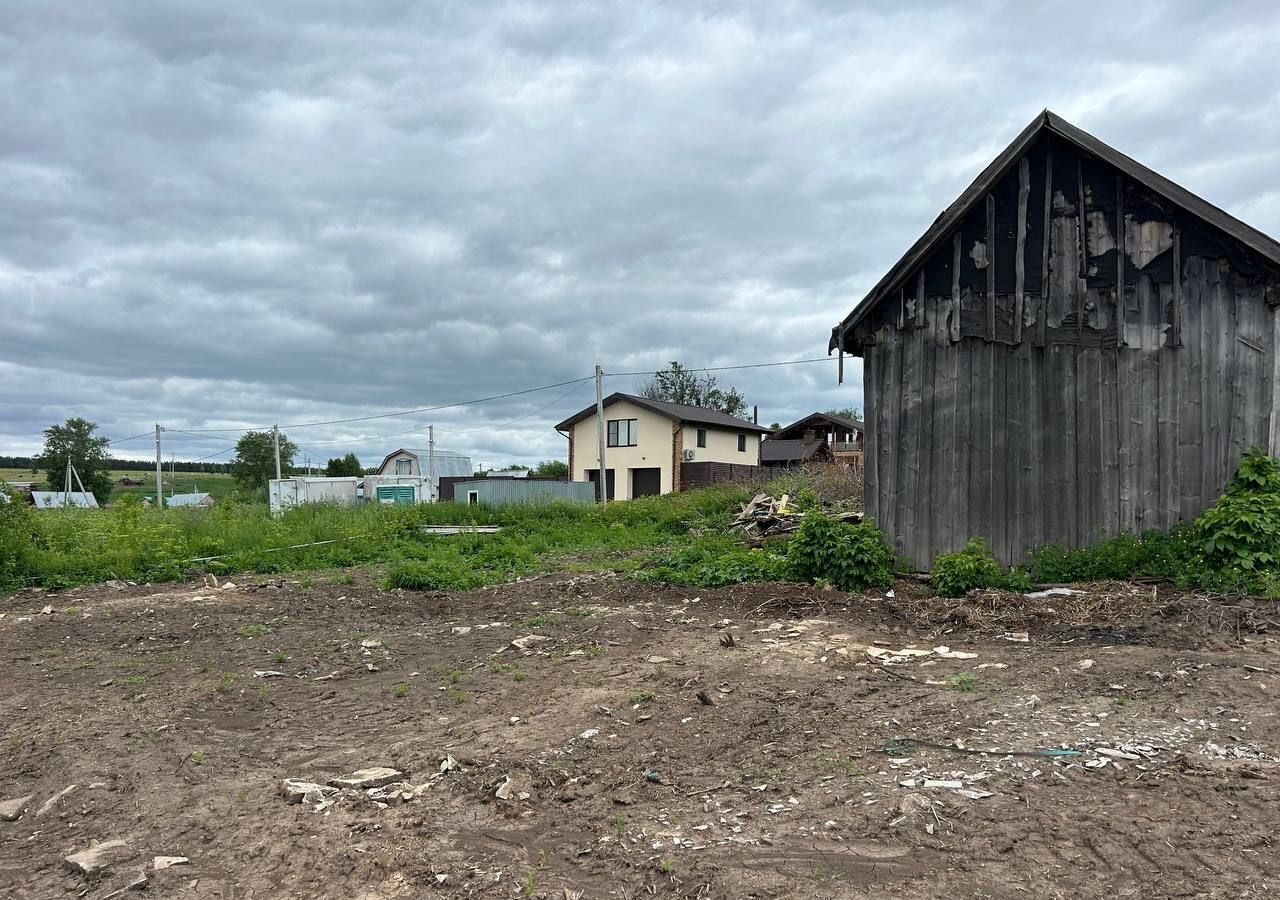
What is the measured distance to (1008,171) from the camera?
9.44 metres

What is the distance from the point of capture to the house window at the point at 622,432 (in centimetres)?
4116

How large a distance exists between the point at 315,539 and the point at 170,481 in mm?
63306

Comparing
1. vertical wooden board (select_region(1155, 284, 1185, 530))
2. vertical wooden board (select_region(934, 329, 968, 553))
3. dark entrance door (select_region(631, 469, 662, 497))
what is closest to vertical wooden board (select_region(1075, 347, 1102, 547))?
vertical wooden board (select_region(1155, 284, 1185, 530))

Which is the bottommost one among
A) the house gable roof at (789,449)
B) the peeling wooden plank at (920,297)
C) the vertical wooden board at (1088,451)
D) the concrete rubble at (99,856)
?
the concrete rubble at (99,856)

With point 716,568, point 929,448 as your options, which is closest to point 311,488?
point 716,568

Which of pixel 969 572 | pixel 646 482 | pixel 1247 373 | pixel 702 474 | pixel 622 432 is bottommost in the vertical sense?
pixel 969 572

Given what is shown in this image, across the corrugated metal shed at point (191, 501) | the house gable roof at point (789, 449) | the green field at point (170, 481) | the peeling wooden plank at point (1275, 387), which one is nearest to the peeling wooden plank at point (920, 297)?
the peeling wooden plank at point (1275, 387)

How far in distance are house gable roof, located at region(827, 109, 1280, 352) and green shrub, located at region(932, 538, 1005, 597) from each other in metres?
3.12

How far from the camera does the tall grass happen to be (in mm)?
13500

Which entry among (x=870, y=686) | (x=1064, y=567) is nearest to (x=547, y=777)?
(x=870, y=686)

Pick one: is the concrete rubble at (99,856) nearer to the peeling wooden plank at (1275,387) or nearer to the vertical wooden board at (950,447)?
the vertical wooden board at (950,447)

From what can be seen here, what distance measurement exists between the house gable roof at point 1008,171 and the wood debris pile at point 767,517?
23.2 ft

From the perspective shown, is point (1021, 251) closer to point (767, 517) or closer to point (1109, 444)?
point (1109, 444)

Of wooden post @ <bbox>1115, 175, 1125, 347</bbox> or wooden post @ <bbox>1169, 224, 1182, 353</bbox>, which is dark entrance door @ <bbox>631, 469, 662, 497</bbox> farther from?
wooden post @ <bbox>1169, 224, 1182, 353</bbox>
